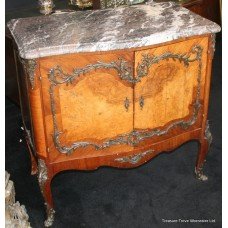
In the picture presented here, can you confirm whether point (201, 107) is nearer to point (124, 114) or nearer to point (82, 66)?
point (124, 114)

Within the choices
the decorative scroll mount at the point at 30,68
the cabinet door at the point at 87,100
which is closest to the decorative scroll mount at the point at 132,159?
the cabinet door at the point at 87,100

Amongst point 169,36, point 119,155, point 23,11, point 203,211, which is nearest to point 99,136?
point 119,155

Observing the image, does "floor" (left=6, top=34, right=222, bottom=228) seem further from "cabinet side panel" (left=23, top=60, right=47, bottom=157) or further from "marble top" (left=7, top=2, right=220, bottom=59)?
"marble top" (left=7, top=2, right=220, bottom=59)

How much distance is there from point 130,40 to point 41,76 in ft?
1.65

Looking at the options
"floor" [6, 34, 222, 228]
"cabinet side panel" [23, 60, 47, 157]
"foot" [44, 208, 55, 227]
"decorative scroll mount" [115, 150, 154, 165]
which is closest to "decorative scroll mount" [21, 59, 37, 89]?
"cabinet side panel" [23, 60, 47, 157]

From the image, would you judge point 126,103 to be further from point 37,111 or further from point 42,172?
point 42,172

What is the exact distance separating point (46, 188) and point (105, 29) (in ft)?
3.32

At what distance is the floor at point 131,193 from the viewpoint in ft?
8.17

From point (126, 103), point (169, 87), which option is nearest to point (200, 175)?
point (169, 87)

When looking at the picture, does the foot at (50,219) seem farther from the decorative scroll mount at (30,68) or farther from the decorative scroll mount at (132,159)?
the decorative scroll mount at (30,68)

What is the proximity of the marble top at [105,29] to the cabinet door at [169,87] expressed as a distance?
0.28ft

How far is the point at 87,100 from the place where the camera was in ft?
6.97

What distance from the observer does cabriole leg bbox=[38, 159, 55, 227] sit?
2258mm

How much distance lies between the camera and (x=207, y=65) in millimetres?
2314
